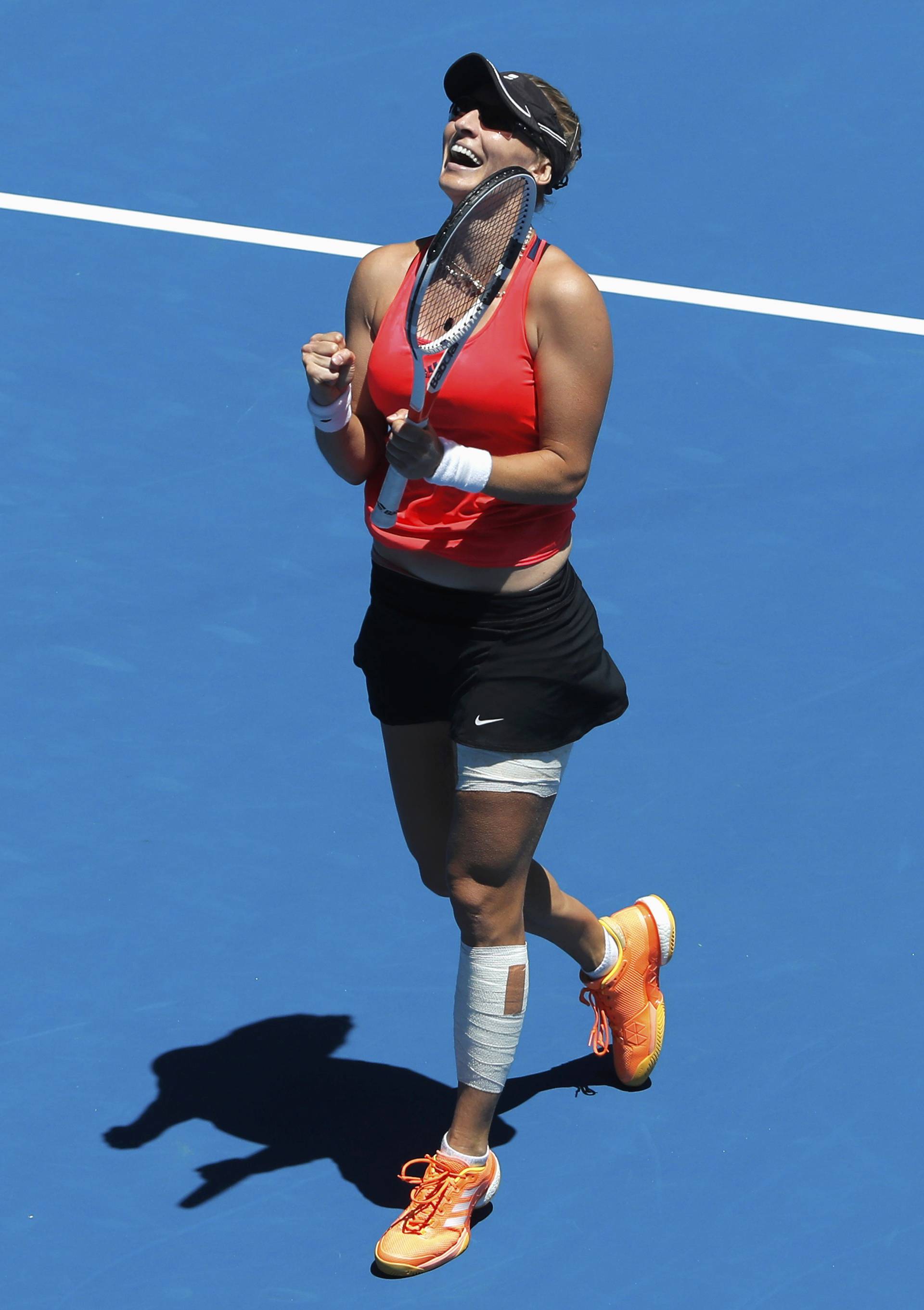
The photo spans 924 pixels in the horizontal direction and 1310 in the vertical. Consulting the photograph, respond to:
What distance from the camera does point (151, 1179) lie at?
177 inches

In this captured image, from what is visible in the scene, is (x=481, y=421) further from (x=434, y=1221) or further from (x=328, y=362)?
(x=434, y=1221)

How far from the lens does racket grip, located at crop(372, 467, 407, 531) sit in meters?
3.88

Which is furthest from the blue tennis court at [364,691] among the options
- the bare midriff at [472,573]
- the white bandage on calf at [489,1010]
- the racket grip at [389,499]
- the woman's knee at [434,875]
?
the racket grip at [389,499]

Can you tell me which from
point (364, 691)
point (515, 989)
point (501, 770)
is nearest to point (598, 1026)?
point (515, 989)

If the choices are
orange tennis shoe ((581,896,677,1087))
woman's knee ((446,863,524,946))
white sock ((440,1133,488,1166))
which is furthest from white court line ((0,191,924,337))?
white sock ((440,1133,488,1166))

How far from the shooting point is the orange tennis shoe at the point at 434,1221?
430 cm

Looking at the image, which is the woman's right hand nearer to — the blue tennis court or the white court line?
the blue tennis court

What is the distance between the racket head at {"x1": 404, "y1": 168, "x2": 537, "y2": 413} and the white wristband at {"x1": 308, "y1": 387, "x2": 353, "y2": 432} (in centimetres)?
23

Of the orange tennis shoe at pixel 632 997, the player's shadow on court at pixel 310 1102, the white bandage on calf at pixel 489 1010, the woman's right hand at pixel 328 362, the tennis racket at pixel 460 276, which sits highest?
the tennis racket at pixel 460 276

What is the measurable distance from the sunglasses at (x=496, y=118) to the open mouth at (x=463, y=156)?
0.06m

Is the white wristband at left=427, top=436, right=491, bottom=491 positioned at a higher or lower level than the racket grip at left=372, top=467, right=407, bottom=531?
higher

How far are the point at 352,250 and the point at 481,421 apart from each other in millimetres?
3896

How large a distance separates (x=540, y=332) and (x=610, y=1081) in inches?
77.5

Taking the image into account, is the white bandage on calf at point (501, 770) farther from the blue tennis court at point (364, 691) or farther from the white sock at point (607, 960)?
the blue tennis court at point (364, 691)
